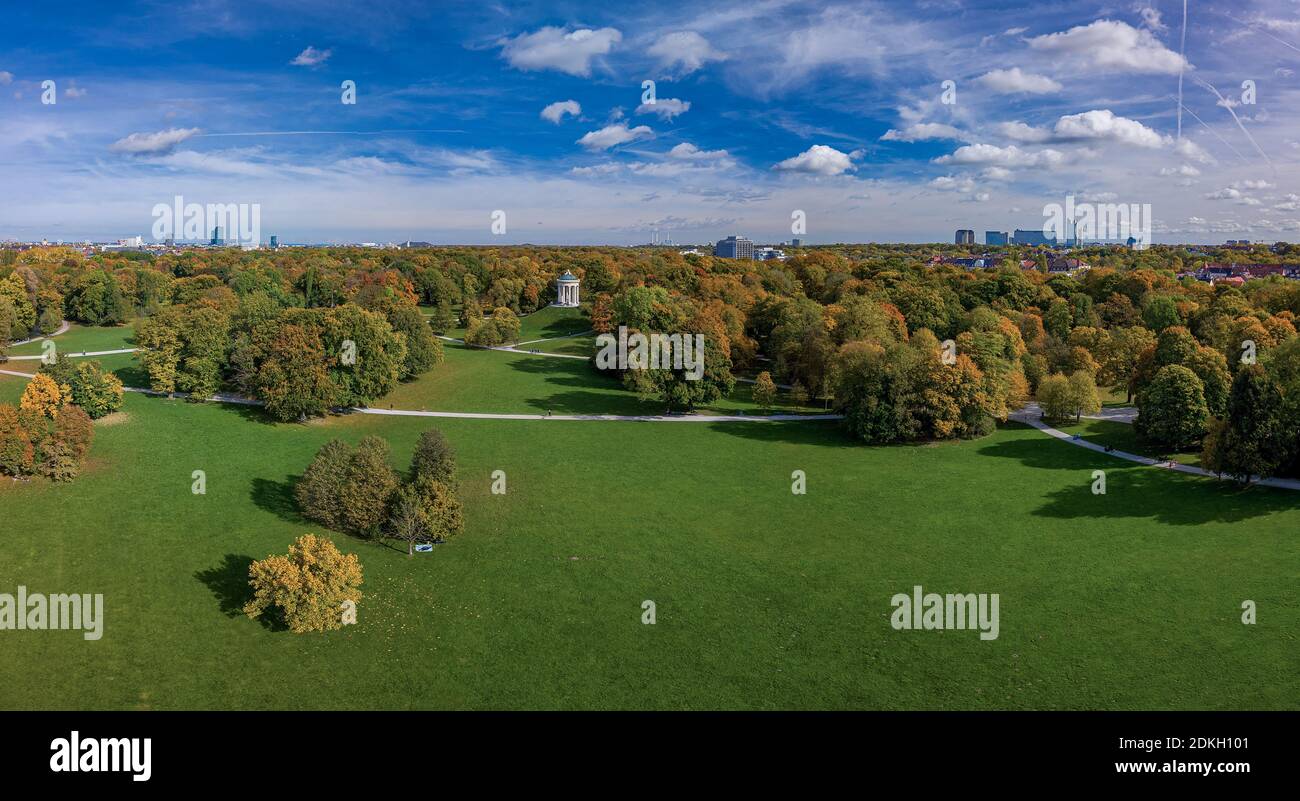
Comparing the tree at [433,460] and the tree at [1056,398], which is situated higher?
the tree at [1056,398]

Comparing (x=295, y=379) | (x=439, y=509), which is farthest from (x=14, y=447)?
(x=439, y=509)

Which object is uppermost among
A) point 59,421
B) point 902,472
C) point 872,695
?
point 59,421

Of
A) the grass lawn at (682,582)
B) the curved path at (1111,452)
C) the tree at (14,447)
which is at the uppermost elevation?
the tree at (14,447)

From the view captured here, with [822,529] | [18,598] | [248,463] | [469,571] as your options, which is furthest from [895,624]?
[248,463]

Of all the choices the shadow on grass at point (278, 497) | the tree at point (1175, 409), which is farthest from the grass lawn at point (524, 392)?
the tree at point (1175, 409)

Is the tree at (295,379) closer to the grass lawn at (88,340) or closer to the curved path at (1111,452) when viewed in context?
the grass lawn at (88,340)

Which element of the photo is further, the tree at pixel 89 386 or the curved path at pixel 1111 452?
the tree at pixel 89 386

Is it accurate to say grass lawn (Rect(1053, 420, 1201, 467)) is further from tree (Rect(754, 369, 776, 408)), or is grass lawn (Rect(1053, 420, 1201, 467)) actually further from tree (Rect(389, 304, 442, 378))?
tree (Rect(389, 304, 442, 378))

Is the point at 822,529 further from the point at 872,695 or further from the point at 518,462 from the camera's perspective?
the point at 518,462
